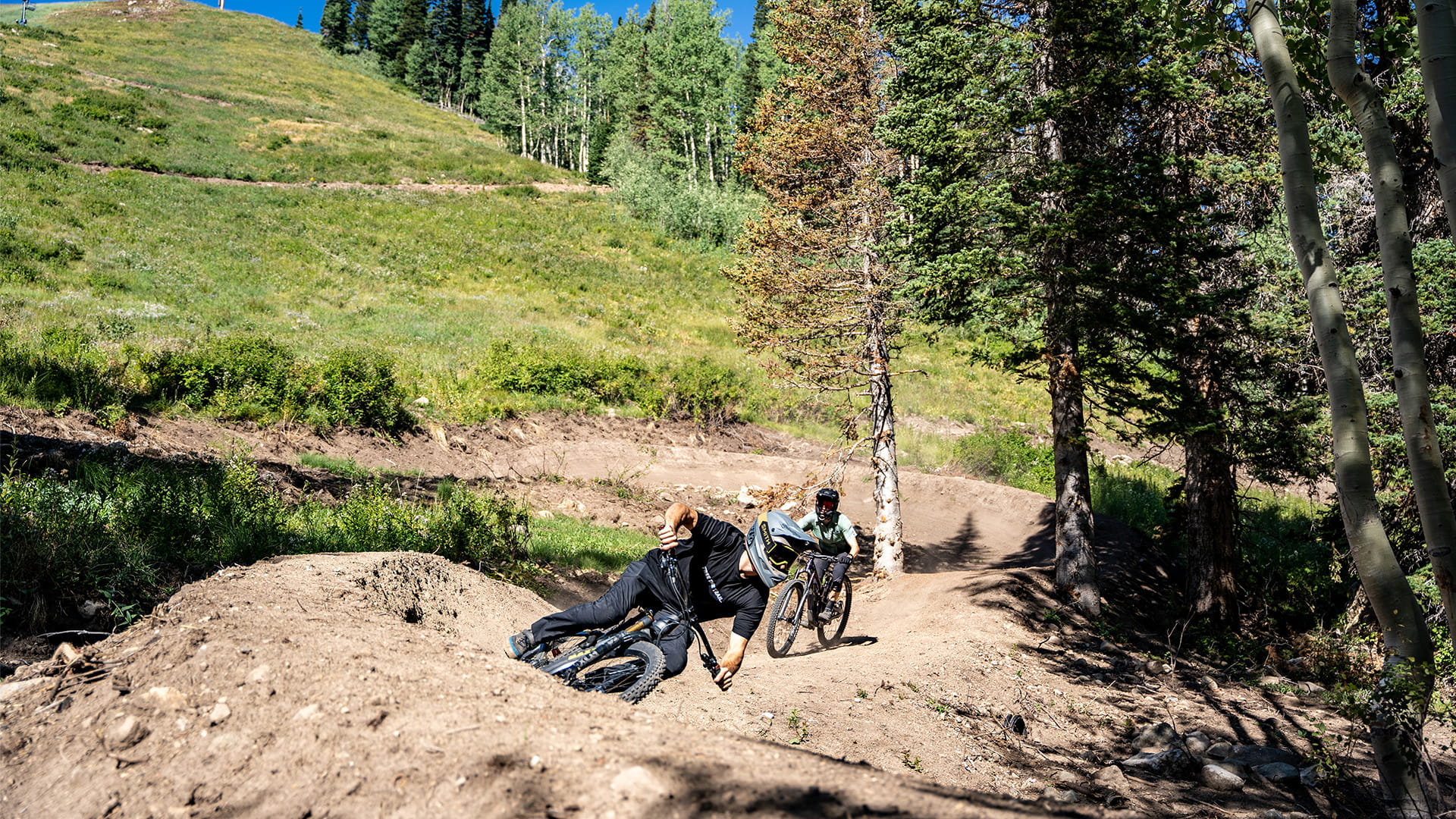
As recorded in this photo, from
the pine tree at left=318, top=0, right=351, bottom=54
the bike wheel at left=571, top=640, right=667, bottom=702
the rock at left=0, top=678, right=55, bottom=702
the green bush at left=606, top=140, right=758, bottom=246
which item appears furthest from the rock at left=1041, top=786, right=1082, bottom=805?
the pine tree at left=318, top=0, right=351, bottom=54

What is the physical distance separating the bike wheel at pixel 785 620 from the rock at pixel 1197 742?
13.4 ft

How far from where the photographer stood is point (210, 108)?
53.9 meters

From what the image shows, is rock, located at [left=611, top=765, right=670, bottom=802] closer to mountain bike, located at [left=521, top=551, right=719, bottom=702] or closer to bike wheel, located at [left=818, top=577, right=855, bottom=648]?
mountain bike, located at [left=521, top=551, right=719, bottom=702]

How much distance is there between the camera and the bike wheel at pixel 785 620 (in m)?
9.45

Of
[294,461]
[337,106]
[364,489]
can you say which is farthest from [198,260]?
[337,106]

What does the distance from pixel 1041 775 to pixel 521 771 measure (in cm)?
473

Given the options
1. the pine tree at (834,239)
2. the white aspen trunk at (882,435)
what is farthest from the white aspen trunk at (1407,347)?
the white aspen trunk at (882,435)

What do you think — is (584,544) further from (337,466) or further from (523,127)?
(523,127)

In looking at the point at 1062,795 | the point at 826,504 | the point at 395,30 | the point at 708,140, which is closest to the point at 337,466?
the point at 826,504

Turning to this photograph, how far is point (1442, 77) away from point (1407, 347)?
139cm

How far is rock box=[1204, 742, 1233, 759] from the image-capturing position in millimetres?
6770

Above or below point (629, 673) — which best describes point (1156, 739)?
below

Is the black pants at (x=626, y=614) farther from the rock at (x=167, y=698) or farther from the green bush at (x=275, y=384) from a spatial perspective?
the green bush at (x=275, y=384)

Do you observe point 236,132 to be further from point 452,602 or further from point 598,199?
point 452,602
